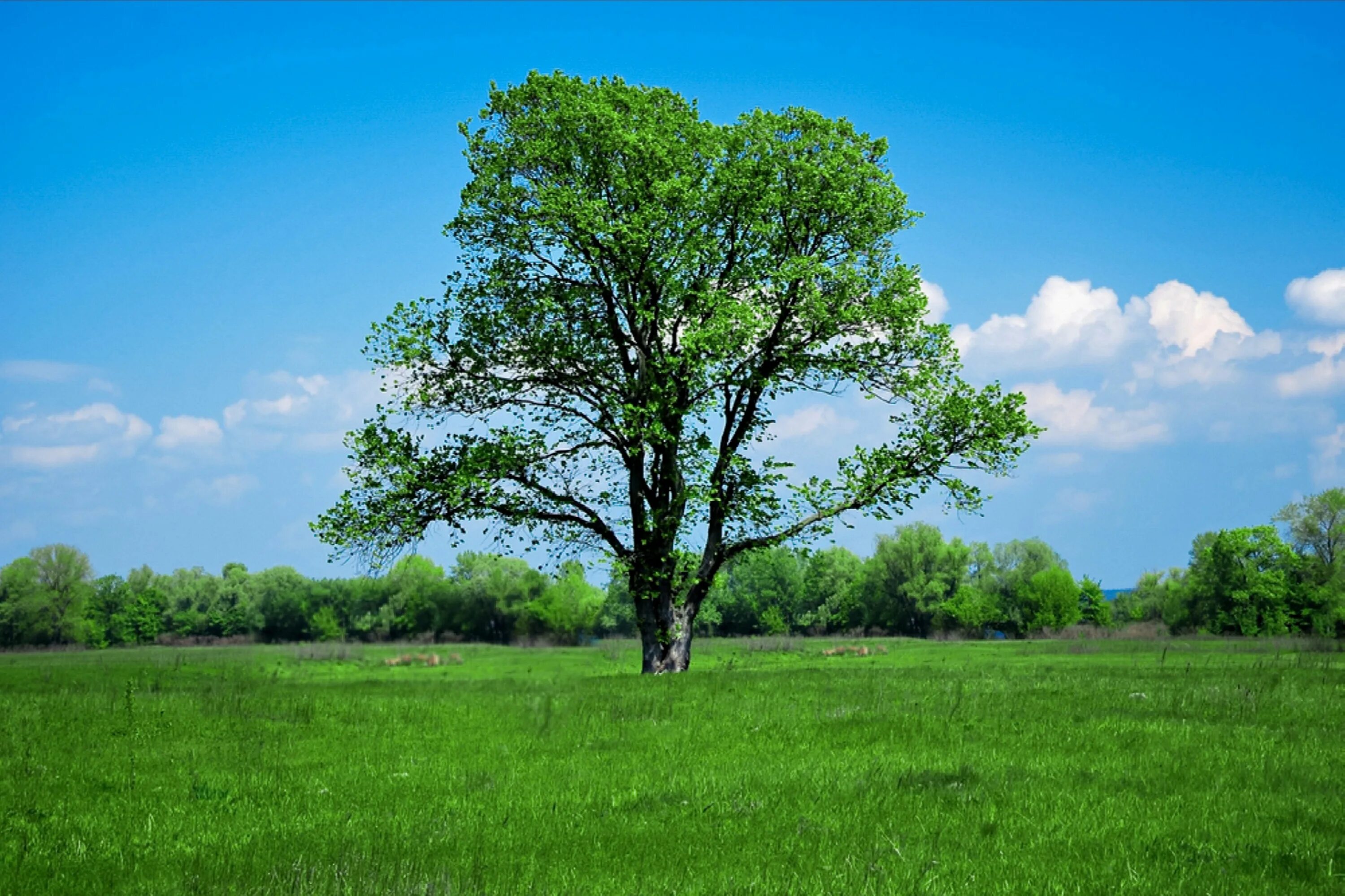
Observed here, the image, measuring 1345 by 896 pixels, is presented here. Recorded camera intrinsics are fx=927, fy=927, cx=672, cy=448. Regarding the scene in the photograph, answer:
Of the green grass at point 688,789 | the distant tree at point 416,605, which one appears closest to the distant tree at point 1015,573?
the distant tree at point 416,605

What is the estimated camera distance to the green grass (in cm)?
784

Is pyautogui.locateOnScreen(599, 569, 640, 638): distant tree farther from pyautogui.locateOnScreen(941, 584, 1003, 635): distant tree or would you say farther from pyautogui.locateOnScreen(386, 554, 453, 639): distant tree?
pyautogui.locateOnScreen(941, 584, 1003, 635): distant tree

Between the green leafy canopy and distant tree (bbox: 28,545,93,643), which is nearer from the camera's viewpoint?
the green leafy canopy

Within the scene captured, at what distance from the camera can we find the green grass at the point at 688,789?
784cm

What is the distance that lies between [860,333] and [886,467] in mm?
4438

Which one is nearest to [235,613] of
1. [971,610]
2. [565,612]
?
[565,612]

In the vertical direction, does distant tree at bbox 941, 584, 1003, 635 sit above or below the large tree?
below

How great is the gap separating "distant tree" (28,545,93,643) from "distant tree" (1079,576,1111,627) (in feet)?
374

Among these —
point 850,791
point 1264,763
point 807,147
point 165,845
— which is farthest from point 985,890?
point 807,147

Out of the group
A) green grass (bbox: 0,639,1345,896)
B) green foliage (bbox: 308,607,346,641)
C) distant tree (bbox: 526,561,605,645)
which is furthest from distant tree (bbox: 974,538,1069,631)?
green grass (bbox: 0,639,1345,896)

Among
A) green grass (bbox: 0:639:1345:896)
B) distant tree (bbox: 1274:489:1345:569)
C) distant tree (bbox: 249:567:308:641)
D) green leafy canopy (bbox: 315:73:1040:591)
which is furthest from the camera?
distant tree (bbox: 249:567:308:641)

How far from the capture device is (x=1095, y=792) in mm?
10570

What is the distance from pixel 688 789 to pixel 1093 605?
117m

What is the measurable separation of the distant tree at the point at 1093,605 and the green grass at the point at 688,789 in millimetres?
100816
